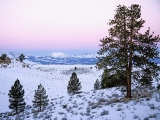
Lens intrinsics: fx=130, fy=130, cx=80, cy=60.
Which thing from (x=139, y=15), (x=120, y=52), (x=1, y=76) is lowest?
(x=1, y=76)

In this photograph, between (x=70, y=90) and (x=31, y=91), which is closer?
(x=70, y=90)

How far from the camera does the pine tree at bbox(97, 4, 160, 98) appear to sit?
1212cm

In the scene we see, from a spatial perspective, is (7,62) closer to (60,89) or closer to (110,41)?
(60,89)

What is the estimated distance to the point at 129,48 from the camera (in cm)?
1236

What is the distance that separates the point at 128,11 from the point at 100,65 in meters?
5.78

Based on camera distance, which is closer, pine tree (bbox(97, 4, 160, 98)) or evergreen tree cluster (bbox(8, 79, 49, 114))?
pine tree (bbox(97, 4, 160, 98))

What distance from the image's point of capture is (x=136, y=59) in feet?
40.7

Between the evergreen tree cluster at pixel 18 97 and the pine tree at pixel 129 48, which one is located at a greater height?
the pine tree at pixel 129 48

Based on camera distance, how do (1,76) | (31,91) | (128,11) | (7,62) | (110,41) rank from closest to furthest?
1. (128,11)
2. (110,41)
3. (31,91)
4. (1,76)
5. (7,62)

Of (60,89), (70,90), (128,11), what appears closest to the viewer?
(128,11)

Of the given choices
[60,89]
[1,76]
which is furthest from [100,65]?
[1,76]

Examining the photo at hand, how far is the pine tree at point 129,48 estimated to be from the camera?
12.1m

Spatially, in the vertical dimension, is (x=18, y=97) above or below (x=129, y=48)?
below

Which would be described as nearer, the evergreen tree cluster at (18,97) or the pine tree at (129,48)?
the pine tree at (129,48)
